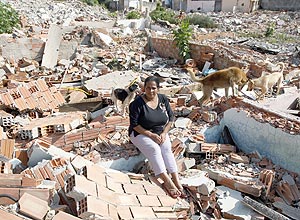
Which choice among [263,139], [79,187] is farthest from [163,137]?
[263,139]

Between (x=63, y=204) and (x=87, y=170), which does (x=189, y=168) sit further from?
(x=63, y=204)

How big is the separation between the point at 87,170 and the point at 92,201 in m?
0.51

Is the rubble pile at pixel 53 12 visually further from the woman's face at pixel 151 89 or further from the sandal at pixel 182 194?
the sandal at pixel 182 194

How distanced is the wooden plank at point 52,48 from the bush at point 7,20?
2357mm

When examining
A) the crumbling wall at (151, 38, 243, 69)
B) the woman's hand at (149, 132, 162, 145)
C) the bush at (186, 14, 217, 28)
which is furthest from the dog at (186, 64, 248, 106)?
the bush at (186, 14, 217, 28)

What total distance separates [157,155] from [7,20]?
1228cm

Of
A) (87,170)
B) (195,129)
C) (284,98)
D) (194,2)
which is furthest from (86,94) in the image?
(194,2)

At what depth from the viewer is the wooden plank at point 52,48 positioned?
1198 centimetres

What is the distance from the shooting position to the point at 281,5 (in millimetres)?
32719

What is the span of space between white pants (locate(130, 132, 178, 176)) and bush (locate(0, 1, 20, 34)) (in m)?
11.3

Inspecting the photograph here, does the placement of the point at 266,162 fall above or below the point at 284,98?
below

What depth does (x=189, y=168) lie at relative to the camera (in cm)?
484

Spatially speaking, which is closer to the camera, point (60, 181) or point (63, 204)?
point (63, 204)

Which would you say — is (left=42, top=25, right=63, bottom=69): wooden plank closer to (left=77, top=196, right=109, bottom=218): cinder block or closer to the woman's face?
the woman's face
